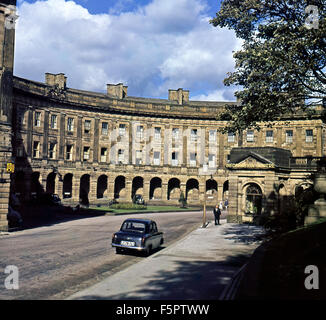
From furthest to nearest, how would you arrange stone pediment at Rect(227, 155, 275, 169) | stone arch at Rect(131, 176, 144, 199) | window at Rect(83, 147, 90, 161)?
stone arch at Rect(131, 176, 144, 199), window at Rect(83, 147, 90, 161), stone pediment at Rect(227, 155, 275, 169)

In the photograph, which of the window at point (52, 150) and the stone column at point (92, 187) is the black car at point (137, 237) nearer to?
the window at point (52, 150)

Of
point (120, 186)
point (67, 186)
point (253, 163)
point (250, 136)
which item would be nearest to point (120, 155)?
point (120, 186)

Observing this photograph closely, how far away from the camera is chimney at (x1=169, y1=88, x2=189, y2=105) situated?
60.6 metres

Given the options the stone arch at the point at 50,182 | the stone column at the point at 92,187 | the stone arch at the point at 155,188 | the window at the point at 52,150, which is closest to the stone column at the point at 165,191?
the stone arch at the point at 155,188

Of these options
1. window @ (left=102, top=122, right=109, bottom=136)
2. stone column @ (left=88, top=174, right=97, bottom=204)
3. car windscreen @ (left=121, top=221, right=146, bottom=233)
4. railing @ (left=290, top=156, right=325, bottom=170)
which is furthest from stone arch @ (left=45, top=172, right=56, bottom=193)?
car windscreen @ (left=121, top=221, right=146, bottom=233)

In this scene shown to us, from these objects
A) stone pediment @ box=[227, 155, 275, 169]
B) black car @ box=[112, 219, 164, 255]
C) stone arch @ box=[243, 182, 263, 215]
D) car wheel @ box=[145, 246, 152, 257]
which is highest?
stone pediment @ box=[227, 155, 275, 169]

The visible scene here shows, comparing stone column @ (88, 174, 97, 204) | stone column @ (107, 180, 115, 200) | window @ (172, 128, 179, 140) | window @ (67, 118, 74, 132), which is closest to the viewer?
window @ (67, 118, 74, 132)

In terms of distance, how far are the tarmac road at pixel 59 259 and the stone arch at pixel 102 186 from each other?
98.2 feet

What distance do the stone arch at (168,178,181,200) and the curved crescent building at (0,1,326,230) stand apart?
0.17 m

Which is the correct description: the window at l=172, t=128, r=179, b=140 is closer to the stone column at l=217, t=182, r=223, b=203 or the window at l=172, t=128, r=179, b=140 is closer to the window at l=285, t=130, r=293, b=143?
the stone column at l=217, t=182, r=223, b=203

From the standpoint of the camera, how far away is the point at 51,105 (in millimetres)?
49750

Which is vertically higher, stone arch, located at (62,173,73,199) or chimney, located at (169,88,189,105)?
chimney, located at (169,88,189,105)

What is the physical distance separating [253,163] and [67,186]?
31.2m

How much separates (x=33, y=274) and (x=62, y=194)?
40.1 metres
